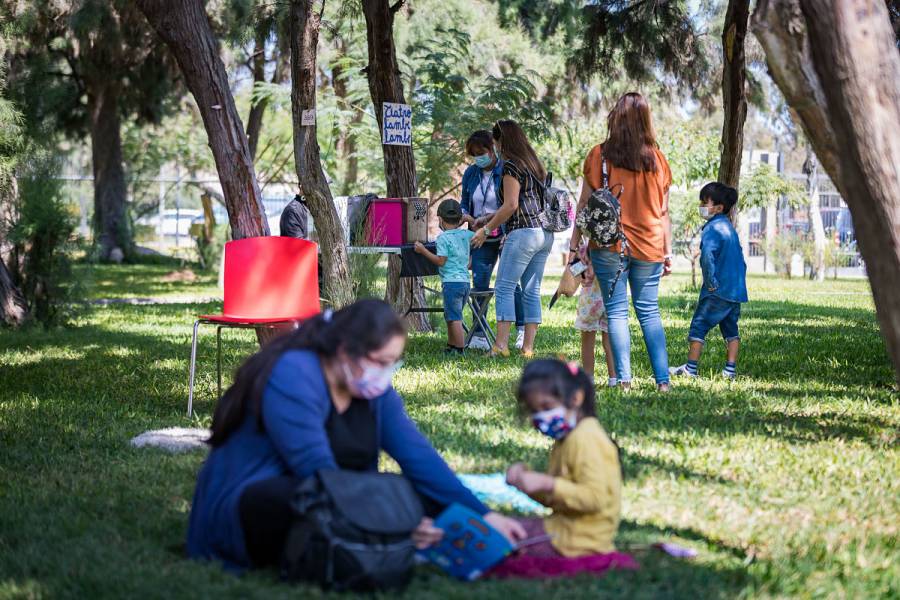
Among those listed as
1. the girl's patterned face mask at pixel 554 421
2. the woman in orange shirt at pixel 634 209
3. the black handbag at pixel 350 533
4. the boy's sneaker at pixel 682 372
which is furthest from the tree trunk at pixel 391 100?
the black handbag at pixel 350 533

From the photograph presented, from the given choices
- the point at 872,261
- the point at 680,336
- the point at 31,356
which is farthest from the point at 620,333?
the point at 31,356

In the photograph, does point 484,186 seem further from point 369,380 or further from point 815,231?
point 815,231

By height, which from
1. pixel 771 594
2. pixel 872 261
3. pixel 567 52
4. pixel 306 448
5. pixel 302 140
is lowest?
pixel 771 594

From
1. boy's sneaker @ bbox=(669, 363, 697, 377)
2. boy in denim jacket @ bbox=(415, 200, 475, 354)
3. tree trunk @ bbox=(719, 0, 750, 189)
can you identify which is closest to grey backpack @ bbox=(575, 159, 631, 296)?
boy's sneaker @ bbox=(669, 363, 697, 377)

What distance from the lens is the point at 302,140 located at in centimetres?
991

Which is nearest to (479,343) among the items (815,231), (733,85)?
(733,85)

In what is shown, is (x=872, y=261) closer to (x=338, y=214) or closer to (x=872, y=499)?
(x=872, y=499)

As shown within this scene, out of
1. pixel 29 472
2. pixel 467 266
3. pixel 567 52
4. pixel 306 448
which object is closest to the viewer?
pixel 306 448

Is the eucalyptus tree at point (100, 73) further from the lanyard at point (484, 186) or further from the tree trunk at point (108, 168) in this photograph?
the lanyard at point (484, 186)

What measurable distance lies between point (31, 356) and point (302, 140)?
3190mm

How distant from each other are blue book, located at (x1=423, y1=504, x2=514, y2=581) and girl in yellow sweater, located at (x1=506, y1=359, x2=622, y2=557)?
0.19 metres

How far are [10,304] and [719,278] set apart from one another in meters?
7.97

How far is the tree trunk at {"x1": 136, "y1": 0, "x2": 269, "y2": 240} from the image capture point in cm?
732

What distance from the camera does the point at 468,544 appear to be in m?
3.65
